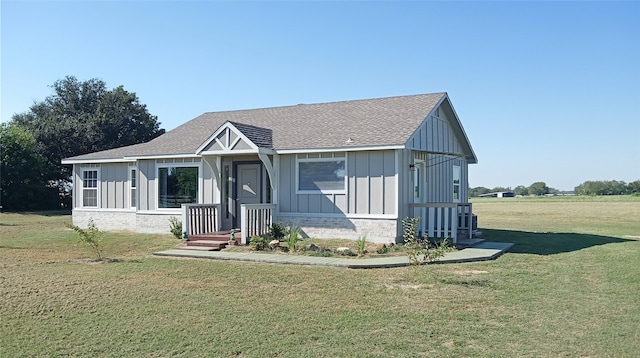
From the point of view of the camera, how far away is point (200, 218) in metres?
15.6

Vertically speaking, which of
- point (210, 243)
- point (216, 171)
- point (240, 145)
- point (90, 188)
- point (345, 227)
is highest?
point (240, 145)

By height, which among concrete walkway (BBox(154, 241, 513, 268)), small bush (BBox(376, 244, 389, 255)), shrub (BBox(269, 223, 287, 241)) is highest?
shrub (BBox(269, 223, 287, 241))

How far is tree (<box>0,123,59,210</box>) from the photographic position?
109ft

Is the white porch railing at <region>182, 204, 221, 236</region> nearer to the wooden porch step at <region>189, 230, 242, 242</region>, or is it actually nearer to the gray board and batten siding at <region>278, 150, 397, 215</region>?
the wooden porch step at <region>189, 230, 242, 242</region>

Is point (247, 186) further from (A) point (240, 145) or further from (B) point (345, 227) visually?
(B) point (345, 227)

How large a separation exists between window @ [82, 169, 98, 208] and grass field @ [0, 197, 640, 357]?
8491mm

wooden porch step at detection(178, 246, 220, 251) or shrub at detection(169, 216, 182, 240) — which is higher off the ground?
shrub at detection(169, 216, 182, 240)

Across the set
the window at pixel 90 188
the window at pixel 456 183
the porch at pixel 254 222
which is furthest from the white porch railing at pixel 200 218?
the window at pixel 456 183

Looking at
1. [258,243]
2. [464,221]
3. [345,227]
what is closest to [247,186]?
[258,243]

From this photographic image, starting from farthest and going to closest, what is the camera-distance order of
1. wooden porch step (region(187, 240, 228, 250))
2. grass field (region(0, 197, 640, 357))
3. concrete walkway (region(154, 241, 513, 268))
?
1. wooden porch step (region(187, 240, 228, 250))
2. concrete walkway (region(154, 241, 513, 268))
3. grass field (region(0, 197, 640, 357))

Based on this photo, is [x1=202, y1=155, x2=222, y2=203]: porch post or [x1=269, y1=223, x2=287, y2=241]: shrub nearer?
[x1=269, y1=223, x2=287, y2=241]: shrub

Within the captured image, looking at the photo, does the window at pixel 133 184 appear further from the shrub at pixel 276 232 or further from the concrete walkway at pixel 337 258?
the shrub at pixel 276 232

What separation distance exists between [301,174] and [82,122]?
105ft

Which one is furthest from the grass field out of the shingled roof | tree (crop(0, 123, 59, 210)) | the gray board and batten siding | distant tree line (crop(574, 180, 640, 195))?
distant tree line (crop(574, 180, 640, 195))
